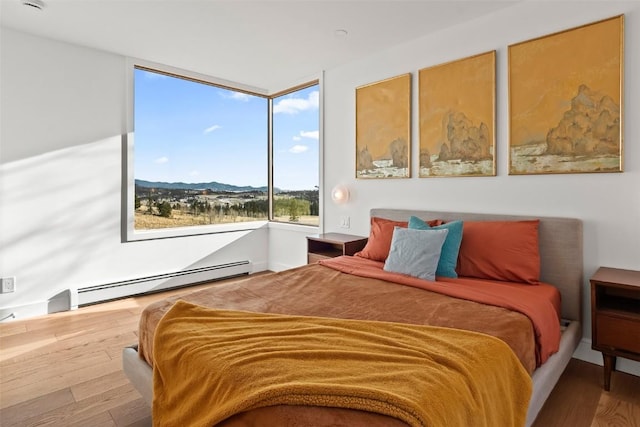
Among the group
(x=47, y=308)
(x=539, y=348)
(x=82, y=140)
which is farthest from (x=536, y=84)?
(x=47, y=308)

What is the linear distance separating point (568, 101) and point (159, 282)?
4152mm

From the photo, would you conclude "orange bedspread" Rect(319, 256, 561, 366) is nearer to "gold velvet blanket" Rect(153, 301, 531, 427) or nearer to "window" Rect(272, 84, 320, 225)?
"gold velvet blanket" Rect(153, 301, 531, 427)

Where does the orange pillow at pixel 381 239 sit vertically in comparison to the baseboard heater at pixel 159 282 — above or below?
above

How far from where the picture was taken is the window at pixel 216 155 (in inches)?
159

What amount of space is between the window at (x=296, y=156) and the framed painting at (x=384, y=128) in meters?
0.77

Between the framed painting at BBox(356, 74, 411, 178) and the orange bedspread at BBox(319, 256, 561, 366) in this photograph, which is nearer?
the orange bedspread at BBox(319, 256, 561, 366)

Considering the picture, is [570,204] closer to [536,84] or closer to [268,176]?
[536,84]

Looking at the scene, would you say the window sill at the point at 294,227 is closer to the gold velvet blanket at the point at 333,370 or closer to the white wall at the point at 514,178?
the white wall at the point at 514,178

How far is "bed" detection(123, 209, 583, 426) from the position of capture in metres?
1.04

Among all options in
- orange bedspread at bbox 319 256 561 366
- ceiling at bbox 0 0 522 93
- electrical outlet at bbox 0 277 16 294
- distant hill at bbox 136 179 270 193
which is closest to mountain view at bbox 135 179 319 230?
distant hill at bbox 136 179 270 193

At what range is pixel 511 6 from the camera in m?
2.68

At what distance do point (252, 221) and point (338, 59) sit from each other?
2433 mm

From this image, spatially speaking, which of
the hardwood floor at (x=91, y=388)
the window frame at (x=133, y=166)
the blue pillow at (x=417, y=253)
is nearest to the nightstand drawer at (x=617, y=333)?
the hardwood floor at (x=91, y=388)

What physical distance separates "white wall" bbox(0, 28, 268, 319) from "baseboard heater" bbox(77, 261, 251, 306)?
9 centimetres
